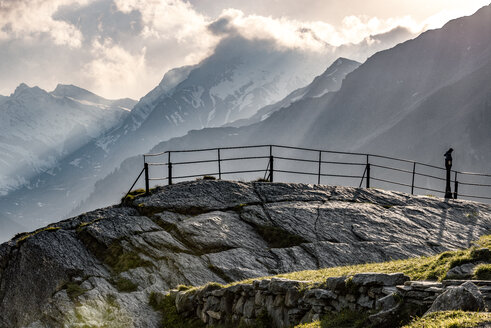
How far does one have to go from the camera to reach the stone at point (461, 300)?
22.6 ft

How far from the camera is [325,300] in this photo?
979cm

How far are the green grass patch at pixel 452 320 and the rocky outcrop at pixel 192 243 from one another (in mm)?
11065

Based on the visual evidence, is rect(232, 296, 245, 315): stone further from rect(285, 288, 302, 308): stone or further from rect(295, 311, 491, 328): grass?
rect(295, 311, 491, 328): grass

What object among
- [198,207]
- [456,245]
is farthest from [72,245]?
[456,245]

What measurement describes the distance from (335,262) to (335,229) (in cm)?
259

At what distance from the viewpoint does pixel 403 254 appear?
19359 mm

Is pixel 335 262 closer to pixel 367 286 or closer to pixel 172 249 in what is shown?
pixel 172 249

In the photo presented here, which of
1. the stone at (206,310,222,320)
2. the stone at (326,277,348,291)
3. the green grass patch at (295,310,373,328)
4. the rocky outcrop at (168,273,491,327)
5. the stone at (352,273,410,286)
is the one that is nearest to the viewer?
the rocky outcrop at (168,273,491,327)

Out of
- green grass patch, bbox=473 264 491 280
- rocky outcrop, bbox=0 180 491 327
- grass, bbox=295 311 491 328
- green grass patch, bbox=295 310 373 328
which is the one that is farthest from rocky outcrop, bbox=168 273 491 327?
rocky outcrop, bbox=0 180 491 327

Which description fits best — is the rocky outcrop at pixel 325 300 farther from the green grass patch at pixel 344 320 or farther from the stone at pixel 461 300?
the green grass patch at pixel 344 320

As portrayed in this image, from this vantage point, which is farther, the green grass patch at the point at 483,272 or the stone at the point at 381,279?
the green grass patch at the point at 483,272

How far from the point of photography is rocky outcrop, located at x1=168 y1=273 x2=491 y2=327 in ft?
24.5

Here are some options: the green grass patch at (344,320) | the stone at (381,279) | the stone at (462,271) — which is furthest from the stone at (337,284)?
the stone at (462,271)

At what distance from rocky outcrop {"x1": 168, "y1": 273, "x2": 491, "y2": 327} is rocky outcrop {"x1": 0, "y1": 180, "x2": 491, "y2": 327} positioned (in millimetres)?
3329
